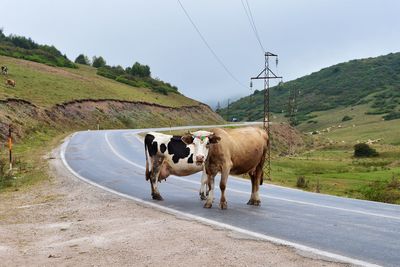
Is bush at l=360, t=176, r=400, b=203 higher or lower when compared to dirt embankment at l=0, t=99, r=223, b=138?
lower

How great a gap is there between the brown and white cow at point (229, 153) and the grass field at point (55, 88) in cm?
4085

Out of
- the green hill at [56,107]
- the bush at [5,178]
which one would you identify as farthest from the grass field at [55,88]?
the bush at [5,178]

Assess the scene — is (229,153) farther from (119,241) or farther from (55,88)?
(55,88)

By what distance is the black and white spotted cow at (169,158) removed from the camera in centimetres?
1321

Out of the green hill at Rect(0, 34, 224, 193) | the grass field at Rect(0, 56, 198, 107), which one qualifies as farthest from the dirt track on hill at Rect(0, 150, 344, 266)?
the grass field at Rect(0, 56, 198, 107)

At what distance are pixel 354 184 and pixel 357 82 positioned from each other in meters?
170

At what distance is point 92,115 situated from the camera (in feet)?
212

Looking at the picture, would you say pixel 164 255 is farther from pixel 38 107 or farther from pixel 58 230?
pixel 38 107

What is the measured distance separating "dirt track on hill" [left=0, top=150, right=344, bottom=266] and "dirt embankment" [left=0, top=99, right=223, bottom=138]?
27.3m

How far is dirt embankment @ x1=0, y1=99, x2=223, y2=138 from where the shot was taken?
44675 millimetres

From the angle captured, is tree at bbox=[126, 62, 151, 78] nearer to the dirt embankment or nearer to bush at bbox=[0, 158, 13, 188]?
the dirt embankment

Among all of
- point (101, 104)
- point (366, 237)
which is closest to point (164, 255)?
point (366, 237)

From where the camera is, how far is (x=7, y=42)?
111 metres

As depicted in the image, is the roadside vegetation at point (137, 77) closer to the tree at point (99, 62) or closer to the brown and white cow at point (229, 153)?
the tree at point (99, 62)
